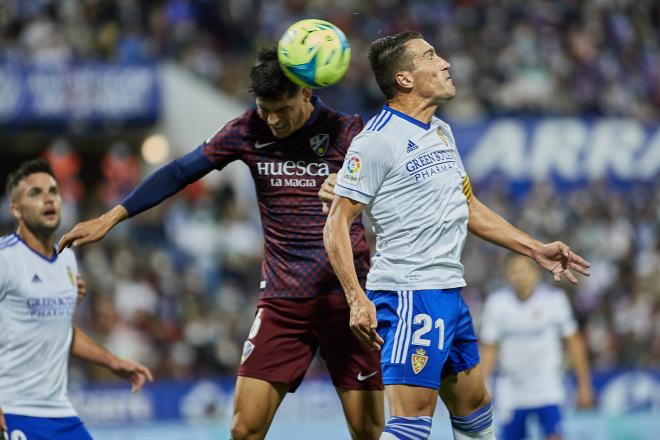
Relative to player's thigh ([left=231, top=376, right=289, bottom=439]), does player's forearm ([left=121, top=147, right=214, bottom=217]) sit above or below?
above

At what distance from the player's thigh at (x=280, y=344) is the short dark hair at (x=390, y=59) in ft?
4.44

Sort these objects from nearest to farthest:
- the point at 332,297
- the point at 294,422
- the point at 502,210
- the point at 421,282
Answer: the point at 421,282 < the point at 332,297 < the point at 294,422 < the point at 502,210

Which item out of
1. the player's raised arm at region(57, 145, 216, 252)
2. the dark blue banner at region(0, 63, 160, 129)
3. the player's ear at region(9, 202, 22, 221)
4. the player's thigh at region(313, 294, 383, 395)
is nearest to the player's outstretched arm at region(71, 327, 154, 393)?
the player's ear at region(9, 202, 22, 221)

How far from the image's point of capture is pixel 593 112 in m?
21.2

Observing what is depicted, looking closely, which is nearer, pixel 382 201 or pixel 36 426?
pixel 382 201

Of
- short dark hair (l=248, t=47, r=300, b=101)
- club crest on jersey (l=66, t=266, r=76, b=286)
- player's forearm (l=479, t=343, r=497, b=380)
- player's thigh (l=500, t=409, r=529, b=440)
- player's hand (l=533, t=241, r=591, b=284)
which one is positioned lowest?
player's thigh (l=500, t=409, r=529, b=440)

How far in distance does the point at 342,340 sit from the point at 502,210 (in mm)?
12202

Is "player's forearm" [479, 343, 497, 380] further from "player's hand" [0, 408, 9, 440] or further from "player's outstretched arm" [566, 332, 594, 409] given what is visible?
"player's hand" [0, 408, 9, 440]

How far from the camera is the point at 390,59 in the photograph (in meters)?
6.22

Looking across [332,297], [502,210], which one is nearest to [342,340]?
[332,297]

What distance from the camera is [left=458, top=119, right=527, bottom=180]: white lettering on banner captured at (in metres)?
20.0

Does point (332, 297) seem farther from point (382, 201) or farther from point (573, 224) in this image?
point (573, 224)

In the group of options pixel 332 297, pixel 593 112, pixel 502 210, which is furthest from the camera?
pixel 593 112

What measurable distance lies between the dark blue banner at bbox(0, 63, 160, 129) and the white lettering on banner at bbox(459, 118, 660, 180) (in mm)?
5415
